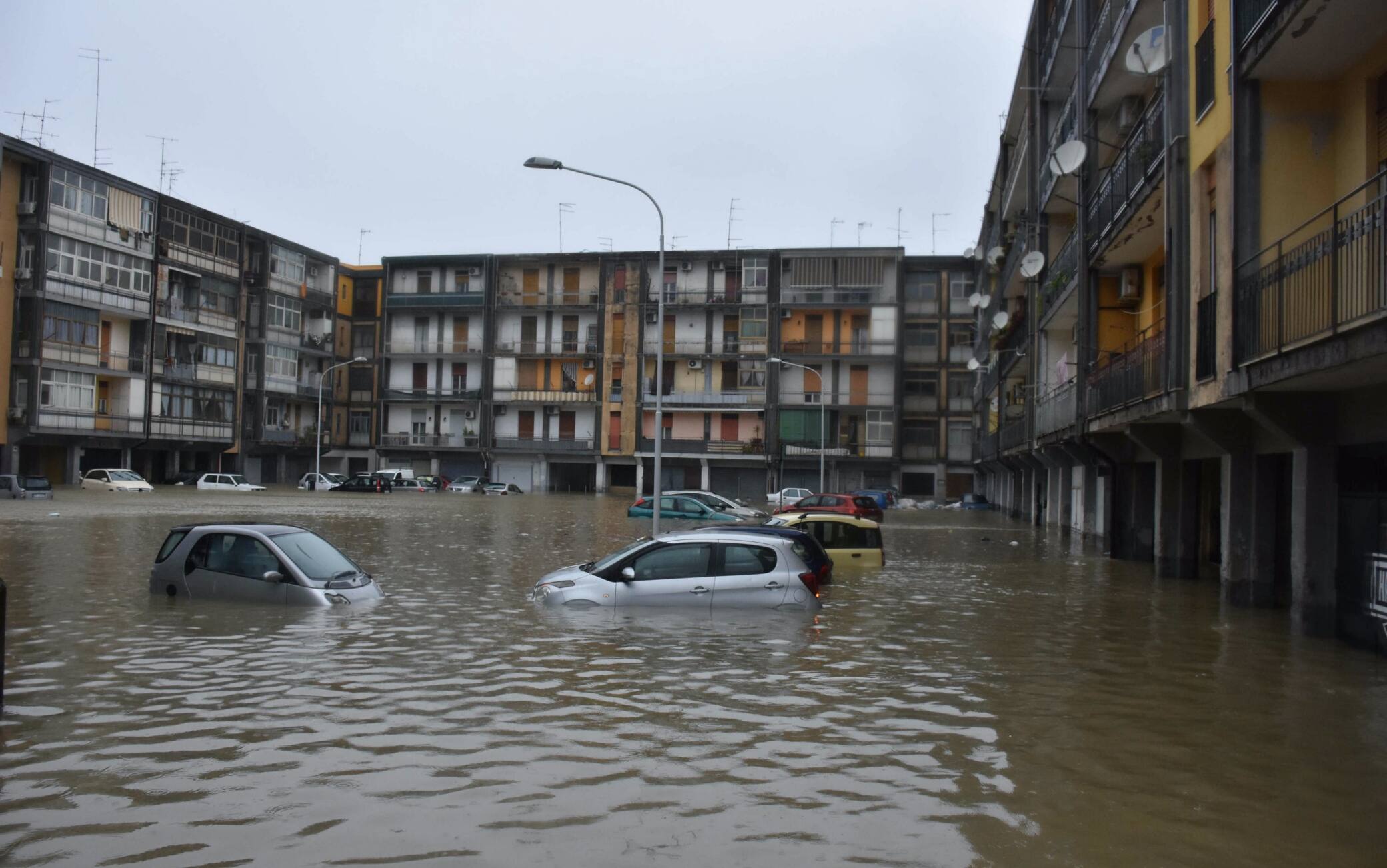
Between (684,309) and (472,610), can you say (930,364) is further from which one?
(472,610)

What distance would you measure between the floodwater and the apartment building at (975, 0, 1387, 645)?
5.91 feet

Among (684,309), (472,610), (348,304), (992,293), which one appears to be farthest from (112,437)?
(472,610)

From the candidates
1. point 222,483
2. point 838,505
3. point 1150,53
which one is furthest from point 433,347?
point 1150,53

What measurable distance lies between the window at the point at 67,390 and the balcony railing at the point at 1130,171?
5060 centimetres

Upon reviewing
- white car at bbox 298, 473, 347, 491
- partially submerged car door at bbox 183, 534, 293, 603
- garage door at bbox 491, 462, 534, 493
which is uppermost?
garage door at bbox 491, 462, 534, 493

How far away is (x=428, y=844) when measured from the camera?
5.93 meters

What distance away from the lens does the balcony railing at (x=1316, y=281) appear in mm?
10094

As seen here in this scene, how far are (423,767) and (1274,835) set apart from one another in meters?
5.24

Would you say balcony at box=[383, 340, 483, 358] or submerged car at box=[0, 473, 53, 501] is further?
balcony at box=[383, 340, 483, 358]

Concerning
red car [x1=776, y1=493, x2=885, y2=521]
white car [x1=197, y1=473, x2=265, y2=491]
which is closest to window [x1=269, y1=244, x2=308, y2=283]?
white car [x1=197, y1=473, x2=265, y2=491]

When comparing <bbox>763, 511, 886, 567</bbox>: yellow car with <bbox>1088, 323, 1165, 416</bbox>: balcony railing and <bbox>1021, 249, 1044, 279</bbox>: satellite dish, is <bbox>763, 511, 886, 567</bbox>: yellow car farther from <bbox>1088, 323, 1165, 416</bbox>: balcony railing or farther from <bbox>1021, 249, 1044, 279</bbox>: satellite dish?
<bbox>1021, 249, 1044, 279</bbox>: satellite dish

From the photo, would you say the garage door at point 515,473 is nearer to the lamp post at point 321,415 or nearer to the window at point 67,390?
the lamp post at point 321,415

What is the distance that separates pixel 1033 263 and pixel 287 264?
58.7m

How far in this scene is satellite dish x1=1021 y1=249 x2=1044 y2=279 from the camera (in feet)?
100
